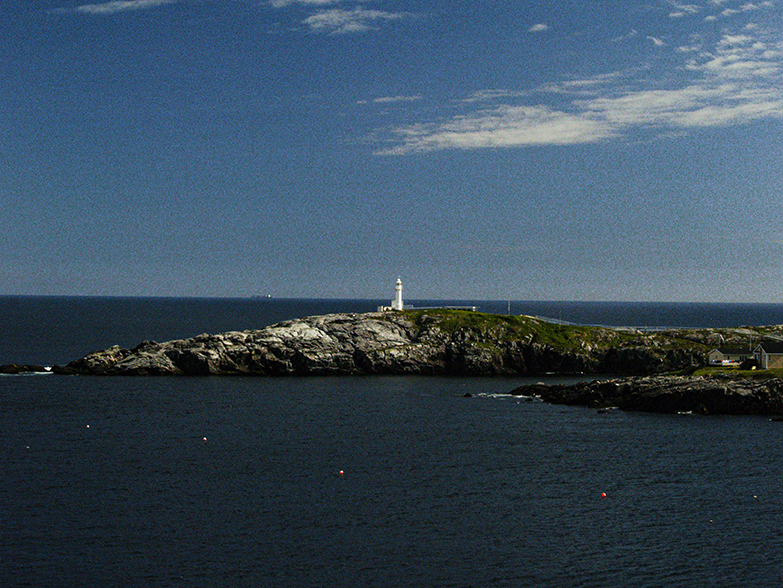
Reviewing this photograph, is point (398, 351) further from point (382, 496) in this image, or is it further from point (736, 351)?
point (382, 496)

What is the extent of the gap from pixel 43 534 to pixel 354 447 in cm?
3261

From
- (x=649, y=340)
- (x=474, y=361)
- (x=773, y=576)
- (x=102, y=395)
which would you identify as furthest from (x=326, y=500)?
(x=649, y=340)

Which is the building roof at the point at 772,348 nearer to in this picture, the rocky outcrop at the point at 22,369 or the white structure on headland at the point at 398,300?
the white structure on headland at the point at 398,300

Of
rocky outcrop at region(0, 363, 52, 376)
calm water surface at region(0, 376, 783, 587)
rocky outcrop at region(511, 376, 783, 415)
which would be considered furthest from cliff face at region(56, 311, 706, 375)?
calm water surface at region(0, 376, 783, 587)

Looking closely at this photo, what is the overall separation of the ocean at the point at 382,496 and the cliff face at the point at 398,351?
33.2 metres

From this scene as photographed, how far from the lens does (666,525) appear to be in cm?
5569

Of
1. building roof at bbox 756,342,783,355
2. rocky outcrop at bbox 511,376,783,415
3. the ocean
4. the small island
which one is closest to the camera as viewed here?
the ocean

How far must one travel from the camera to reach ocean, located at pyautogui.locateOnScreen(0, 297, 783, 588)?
4738cm

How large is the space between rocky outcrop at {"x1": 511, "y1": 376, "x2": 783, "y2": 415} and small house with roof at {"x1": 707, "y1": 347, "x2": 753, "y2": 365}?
25541 mm

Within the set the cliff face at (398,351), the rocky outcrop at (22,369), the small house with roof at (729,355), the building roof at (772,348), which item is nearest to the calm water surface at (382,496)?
the building roof at (772,348)

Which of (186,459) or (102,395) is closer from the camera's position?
(186,459)

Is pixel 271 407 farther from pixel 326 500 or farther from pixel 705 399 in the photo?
pixel 705 399

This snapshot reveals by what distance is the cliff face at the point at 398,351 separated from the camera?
136375 mm

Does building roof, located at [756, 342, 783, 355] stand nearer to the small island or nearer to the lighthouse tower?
the small island
